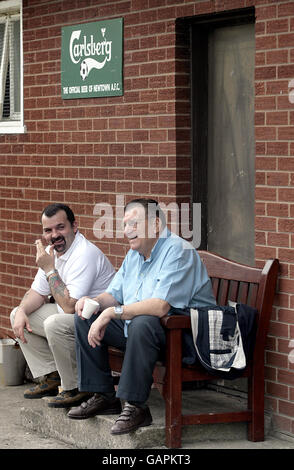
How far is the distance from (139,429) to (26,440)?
985 millimetres

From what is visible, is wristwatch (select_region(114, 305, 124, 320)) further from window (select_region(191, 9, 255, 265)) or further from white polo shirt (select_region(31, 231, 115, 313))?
window (select_region(191, 9, 255, 265))

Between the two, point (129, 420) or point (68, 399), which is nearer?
point (129, 420)

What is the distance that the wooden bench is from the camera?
6.04m

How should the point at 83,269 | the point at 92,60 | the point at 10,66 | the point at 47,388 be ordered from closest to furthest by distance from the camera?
1. the point at 83,269
2. the point at 47,388
3. the point at 92,60
4. the point at 10,66

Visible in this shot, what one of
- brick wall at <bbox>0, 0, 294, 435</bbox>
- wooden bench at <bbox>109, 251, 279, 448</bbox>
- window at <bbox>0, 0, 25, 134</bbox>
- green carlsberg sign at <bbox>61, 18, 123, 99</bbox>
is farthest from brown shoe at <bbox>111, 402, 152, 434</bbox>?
window at <bbox>0, 0, 25, 134</bbox>

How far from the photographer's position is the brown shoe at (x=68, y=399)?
22.0 ft

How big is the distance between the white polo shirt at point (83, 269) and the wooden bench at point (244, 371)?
1.78 feet

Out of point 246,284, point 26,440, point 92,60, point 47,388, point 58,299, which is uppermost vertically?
point 92,60

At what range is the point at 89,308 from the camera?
6.34 metres

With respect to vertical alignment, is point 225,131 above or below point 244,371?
above

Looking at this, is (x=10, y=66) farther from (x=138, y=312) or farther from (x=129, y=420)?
(x=129, y=420)

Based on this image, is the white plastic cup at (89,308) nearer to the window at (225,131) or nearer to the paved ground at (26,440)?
the paved ground at (26,440)

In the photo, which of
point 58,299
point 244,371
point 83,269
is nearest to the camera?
point 244,371

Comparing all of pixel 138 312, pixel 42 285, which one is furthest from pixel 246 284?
pixel 42 285
